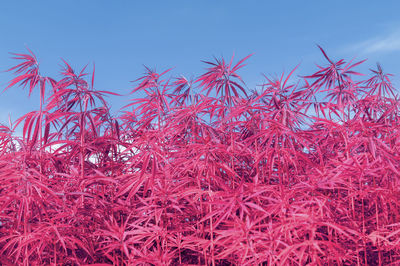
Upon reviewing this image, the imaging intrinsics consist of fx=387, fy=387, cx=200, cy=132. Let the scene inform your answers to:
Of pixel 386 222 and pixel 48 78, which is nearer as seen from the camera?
pixel 48 78

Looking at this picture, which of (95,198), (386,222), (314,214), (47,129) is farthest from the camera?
(386,222)

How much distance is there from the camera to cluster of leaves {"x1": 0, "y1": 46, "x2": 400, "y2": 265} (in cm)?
251

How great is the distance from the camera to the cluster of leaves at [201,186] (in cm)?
251

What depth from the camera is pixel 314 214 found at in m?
2.40

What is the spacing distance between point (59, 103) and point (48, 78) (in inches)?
9.7

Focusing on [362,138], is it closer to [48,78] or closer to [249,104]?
[249,104]

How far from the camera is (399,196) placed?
306 centimetres

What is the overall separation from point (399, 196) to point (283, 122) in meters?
1.19

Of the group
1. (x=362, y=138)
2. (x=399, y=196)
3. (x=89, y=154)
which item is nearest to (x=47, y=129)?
(x=89, y=154)

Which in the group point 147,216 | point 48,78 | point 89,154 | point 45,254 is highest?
point 48,78

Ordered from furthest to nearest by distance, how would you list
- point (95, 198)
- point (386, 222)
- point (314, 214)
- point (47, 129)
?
point (386, 222) → point (95, 198) → point (47, 129) → point (314, 214)

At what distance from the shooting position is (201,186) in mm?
3186

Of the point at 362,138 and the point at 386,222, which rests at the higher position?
the point at 362,138

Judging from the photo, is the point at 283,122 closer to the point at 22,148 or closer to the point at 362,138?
the point at 362,138
